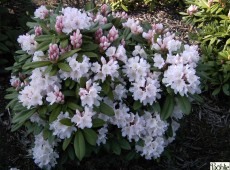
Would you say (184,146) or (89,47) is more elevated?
(89,47)

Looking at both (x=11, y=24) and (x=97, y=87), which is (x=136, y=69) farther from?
(x=11, y=24)

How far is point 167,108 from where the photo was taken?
2781mm

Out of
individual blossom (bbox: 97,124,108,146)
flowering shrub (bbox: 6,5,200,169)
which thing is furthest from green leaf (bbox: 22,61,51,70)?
individual blossom (bbox: 97,124,108,146)

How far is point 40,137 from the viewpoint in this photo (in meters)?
2.96

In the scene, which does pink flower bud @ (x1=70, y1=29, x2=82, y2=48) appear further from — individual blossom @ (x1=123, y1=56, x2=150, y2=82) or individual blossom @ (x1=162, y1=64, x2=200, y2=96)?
individual blossom @ (x1=162, y1=64, x2=200, y2=96)

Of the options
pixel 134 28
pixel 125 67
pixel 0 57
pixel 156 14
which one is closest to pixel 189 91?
pixel 125 67

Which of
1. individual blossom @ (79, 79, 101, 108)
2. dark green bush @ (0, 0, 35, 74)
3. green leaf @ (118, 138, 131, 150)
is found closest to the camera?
individual blossom @ (79, 79, 101, 108)

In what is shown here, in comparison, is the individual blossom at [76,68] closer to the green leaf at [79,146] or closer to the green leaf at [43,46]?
the green leaf at [43,46]

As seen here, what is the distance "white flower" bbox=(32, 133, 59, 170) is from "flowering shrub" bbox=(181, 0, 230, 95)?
5.53ft

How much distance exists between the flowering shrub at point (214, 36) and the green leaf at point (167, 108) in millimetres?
1083

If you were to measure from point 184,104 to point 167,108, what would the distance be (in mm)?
128

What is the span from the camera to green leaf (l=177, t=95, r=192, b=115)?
8.85 ft

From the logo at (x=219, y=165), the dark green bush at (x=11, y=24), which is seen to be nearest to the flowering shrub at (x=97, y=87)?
the logo at (x=219, y=165)

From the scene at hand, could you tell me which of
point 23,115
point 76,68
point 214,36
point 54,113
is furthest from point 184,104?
point 214,36
